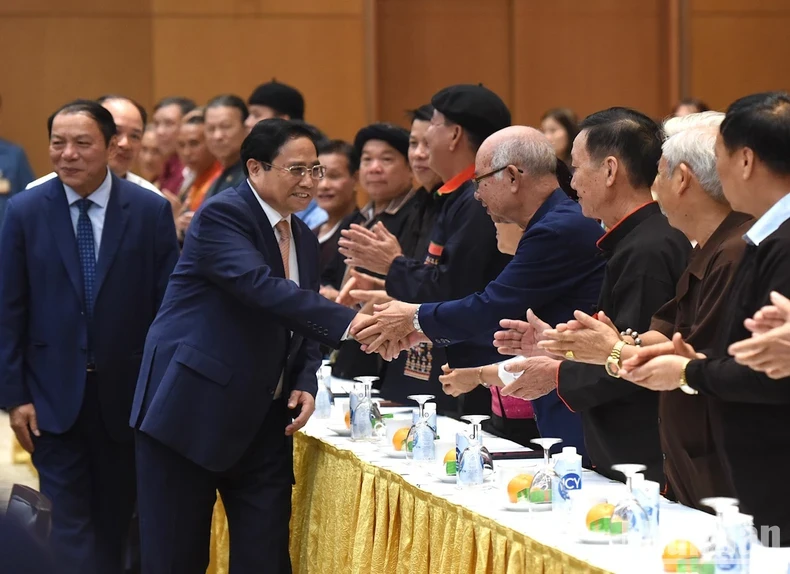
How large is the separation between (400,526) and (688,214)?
3.85 feet

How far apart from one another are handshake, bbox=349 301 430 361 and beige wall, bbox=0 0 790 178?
197 inches

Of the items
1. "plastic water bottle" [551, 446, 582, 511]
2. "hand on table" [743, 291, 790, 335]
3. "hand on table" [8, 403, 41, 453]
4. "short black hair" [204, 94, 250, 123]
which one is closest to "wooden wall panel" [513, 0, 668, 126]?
"short black hair" [204, 94, 250, 123]

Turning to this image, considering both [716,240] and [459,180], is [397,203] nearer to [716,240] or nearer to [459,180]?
[459,180]

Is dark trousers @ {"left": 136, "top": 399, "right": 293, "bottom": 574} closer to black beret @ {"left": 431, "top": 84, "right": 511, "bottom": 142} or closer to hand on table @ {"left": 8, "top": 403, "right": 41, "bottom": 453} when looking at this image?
hand on table @ {"left": 8, "top": 403, "right": 41, "bottom": 453}

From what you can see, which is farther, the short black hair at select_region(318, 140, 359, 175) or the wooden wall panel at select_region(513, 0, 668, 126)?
Answer: the wooden wall panel at select_region(513, 0, 668, 126)

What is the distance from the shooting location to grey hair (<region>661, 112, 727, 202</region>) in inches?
110

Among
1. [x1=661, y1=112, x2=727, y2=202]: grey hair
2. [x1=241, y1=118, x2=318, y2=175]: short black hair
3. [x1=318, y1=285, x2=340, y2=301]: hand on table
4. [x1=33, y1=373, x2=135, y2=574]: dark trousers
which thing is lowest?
[x1=33, y1=373, x2=135, y2=574]: dark trousers

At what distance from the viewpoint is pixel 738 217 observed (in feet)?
9.08

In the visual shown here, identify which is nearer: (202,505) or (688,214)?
(688,214)

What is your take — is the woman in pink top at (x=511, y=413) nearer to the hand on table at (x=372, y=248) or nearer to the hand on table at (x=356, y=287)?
the hand on table at (x=372, y=248)

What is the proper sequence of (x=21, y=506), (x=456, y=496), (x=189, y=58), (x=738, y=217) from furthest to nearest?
(x=189, y=58), (x=456, y=496), (x=738, y=217), (x=21, y=506)

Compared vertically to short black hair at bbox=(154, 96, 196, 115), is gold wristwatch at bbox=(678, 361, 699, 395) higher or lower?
lower

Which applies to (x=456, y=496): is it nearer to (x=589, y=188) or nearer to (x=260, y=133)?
(x=589, y=188)

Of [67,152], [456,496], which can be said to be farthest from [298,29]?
[456,496]
